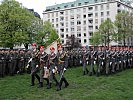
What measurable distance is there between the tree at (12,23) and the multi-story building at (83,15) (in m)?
36.6

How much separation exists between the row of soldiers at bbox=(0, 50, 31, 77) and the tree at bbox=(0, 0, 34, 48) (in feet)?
81.7

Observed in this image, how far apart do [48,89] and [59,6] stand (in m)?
82.2

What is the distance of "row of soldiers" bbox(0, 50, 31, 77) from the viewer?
15.1 meters

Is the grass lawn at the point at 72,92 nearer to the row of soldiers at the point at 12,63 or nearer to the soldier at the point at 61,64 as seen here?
the soldier at the point at 61,64

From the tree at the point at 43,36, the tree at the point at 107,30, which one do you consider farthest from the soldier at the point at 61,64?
the tree at the point at 107,30

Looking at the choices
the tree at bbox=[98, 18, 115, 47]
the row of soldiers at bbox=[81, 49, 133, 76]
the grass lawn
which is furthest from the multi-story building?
the grass lawn

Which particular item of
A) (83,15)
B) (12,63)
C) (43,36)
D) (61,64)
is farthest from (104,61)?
(83,15)

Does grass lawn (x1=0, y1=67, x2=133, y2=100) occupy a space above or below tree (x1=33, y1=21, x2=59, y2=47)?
below

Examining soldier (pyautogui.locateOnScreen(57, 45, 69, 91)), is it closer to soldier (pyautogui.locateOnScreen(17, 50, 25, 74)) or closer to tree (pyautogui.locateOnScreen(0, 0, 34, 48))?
soldier (pyautogui.locateOnScreen(17, 50, 25, 74))

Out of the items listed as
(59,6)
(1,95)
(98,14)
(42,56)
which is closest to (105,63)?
(42,56)

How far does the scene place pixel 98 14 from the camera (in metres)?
78.3

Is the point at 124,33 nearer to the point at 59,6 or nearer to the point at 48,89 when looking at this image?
the point at 59,6

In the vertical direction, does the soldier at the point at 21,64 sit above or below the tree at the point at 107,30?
below

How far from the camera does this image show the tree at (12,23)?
1622 inches
